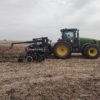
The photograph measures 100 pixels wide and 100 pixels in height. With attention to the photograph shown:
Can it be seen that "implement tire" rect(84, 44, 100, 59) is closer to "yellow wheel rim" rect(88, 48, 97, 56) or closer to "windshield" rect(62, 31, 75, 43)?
"yellow wheel rim" rect(88, 48, 97, 56)

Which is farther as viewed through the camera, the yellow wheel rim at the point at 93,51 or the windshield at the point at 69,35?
the windshield at the point at 69,35

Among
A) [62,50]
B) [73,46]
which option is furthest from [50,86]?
[73,46]

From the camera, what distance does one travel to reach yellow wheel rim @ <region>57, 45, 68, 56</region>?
1433 centimetres

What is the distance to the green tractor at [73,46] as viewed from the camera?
14312 millimetres

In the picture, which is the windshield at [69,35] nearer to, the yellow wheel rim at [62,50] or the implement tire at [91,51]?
the yellow wheel rim at [62,50]

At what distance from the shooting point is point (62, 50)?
47.4 feet

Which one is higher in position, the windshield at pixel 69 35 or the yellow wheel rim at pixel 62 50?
the windshield at pixel 69 35

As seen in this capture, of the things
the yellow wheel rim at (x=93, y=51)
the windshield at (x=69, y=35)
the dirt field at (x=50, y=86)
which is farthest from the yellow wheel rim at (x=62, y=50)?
the dirt field at (x=50, y=86)

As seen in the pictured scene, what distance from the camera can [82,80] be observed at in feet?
25.5

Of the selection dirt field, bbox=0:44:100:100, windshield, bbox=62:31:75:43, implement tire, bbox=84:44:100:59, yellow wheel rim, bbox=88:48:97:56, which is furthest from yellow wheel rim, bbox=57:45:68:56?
dirt field, bbox=0:44:100:100

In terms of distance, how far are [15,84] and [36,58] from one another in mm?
5622

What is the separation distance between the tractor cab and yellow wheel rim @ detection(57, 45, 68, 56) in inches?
30.5

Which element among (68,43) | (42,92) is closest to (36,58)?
(68,43)

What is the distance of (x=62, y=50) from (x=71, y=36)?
53.9 inches
